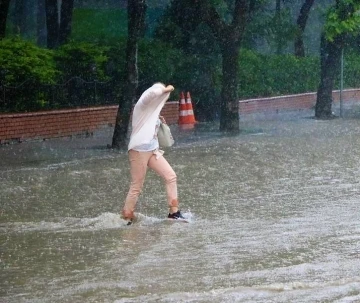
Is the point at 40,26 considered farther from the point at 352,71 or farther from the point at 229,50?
the point at 229,50

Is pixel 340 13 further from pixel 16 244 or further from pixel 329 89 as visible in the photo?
pixel 16 244

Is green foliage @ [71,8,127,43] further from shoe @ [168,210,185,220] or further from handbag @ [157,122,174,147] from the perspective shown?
shoe @ [168,210,185,220]

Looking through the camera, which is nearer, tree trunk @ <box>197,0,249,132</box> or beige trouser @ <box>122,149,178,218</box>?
beige trouser @ <box>122,149,178,218</box>

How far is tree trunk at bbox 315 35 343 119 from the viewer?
98.7 feet

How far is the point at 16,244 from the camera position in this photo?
10.8m

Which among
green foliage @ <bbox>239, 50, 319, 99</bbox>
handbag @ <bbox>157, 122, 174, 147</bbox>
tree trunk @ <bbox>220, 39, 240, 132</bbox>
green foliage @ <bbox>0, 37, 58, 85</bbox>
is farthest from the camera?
green foliage @ <bbox>239, 50, 319, 99</bbox>

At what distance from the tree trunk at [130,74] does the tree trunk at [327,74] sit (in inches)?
389

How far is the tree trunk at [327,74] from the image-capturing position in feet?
98.7

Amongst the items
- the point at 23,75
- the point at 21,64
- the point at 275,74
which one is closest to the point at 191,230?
the point at 21,64

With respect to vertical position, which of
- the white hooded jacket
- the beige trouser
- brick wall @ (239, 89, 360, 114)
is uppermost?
the white hooded jacket

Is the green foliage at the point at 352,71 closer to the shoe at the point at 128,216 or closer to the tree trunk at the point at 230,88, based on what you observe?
the tree trunk at the point at 230,88

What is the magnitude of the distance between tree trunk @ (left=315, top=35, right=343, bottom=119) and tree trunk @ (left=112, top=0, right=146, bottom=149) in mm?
9892

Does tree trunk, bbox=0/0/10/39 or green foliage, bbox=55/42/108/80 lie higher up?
tree trunk, bbox=0/0/10/39

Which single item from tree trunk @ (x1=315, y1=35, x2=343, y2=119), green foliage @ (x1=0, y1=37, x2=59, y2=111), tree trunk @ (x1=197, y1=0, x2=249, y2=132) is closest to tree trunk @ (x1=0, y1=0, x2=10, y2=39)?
green foliage @ (x1=0, y1=37, x2=59, y2=111)
